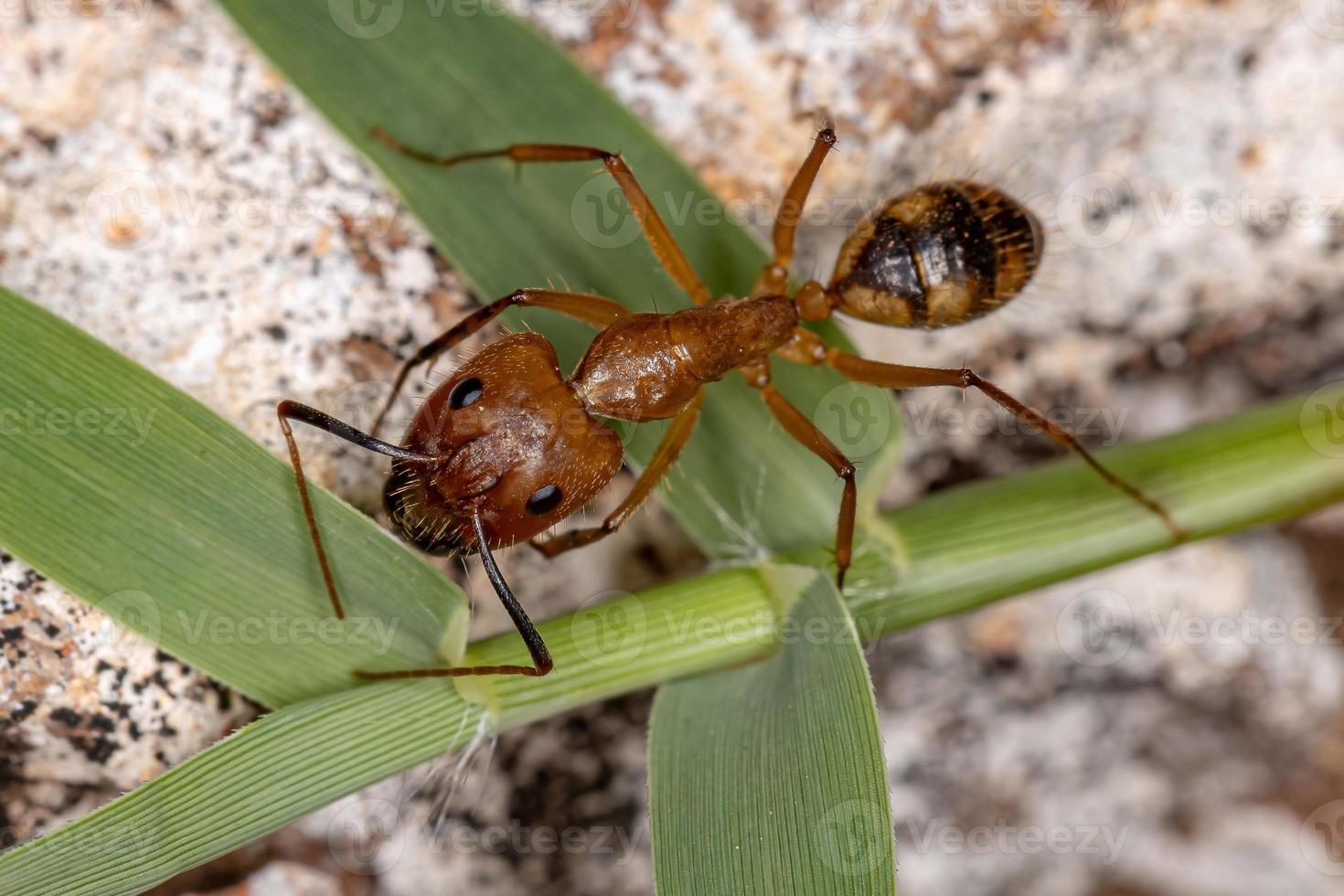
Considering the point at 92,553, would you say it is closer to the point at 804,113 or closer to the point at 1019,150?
the point at 804,113

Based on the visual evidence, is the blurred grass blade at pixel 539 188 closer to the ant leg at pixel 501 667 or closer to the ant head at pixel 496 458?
the ant head at pixel 496 458

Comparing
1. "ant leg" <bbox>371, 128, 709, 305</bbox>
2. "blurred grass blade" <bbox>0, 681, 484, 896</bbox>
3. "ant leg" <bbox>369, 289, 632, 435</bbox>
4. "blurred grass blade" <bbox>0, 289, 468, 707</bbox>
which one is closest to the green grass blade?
"blurred grass blade" <bbox>0, 681, 484, 896</bbox>

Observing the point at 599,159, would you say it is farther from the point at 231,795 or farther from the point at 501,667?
the point at 231,795

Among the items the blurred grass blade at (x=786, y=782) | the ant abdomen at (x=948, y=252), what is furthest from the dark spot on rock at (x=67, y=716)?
the ant abdomen at (x=948, y=252)

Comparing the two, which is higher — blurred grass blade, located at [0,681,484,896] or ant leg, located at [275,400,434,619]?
ant leg, located at [275,400,434,619]

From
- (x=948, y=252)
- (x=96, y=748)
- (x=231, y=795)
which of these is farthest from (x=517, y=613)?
(x=948, y=252)

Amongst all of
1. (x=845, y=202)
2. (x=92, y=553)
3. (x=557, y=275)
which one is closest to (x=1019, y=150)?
(x=845, y=202)

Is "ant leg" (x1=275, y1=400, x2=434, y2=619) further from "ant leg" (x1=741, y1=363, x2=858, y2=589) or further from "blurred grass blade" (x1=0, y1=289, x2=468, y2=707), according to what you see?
"ant leg" (x1=741, y1=363, x2=858, y2=589)
